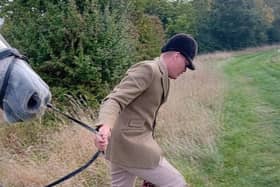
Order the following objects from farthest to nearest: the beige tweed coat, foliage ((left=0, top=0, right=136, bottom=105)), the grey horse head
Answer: foliage ((left=0, top=0, right=136, bottom=105))
the beige tweed coat
the grey horse head

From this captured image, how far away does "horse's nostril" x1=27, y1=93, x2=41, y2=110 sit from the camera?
7.67 ft

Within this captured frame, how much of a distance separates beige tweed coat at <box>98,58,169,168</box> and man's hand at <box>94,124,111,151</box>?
0.54 m

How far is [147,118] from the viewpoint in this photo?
11.6ft

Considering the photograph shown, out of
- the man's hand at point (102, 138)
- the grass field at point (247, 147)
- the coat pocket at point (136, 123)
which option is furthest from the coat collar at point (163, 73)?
the grass field at point (247, 147)

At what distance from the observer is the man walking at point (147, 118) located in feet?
11.3

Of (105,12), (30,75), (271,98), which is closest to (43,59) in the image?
(105,12)

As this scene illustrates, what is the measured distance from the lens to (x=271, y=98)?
12023 mm

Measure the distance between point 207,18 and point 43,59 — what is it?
39.7 m

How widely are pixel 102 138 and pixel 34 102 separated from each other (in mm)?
564

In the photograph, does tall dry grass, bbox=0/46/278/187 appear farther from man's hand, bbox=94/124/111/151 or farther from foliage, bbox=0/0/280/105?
man's hand, bbox=94/124/111/151

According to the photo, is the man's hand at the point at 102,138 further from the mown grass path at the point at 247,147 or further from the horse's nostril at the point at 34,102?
the mown grass path at the point at 247,147

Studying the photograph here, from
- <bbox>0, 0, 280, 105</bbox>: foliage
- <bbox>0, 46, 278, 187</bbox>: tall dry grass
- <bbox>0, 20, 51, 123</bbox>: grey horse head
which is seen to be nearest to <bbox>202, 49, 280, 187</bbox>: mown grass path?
<bbox>0, 46, 278, 187</bbox>: tall dry grass

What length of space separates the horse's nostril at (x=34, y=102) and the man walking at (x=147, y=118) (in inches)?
42.0

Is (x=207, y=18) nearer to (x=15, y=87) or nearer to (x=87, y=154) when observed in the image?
(x=87, y=154)
